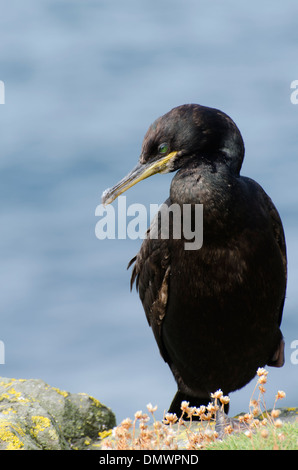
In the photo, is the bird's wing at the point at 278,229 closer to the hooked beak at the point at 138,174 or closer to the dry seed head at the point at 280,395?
the hooked beak at the point at 138,174

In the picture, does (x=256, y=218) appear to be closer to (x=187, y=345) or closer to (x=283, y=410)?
(x=187, y=345)

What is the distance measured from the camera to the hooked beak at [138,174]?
6.33m

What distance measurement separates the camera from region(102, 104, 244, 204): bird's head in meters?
6.15

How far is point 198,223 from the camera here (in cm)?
610

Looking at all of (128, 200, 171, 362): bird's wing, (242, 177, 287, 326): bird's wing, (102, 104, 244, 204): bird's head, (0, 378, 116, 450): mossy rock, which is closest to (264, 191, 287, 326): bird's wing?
(242, 177, 287, 326): bird's wing

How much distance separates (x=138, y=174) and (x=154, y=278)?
974mm

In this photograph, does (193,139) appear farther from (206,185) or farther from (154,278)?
(154,278)

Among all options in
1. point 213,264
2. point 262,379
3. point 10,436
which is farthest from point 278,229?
point 10,436

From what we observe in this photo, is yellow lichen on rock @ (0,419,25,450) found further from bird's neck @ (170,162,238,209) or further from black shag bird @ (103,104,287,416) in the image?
bird's neck @ (170,162,238,209)

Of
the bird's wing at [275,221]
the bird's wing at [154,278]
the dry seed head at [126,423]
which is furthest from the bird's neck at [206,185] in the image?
the dry seed head at [126,423]

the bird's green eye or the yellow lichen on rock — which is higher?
the bird's green eye

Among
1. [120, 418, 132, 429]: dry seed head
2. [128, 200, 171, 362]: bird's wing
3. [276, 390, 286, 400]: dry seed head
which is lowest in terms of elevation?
[120, 418, 132, 429]: dry seed head
